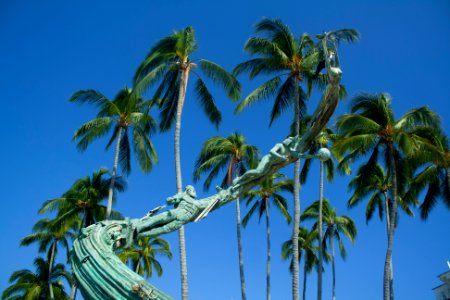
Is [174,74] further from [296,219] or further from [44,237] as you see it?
[44,237]

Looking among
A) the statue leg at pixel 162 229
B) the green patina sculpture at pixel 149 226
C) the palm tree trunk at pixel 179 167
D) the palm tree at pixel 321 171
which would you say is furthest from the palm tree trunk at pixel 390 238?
the statue leg at pixel 162 229

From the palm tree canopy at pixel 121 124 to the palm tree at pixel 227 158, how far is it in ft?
10.5

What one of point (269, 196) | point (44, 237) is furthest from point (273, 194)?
point (44, 237)

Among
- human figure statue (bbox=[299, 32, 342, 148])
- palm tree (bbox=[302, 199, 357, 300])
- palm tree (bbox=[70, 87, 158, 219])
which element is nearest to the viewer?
human figure statue (bbox=[299, 32, 342, 148])

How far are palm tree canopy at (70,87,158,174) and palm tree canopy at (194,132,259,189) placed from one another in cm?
317

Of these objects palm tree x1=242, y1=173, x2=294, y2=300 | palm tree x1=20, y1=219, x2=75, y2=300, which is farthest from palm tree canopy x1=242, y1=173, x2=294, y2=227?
palm tree x1=20, y1=219, x2=75, y2=300

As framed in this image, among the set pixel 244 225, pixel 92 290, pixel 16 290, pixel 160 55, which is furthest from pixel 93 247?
pixel 16 290

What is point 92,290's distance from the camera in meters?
7.98

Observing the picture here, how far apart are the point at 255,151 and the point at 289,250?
41.2ft

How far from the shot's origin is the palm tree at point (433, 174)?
20047mm

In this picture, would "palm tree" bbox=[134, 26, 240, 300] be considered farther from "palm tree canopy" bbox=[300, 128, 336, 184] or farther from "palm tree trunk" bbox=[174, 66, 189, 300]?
"palm tree canopy" bbox=[300, 128, 336, 184]

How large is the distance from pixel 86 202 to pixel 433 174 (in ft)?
59.6

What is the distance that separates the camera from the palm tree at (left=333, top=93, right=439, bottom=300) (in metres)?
19.4

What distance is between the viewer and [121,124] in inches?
925
